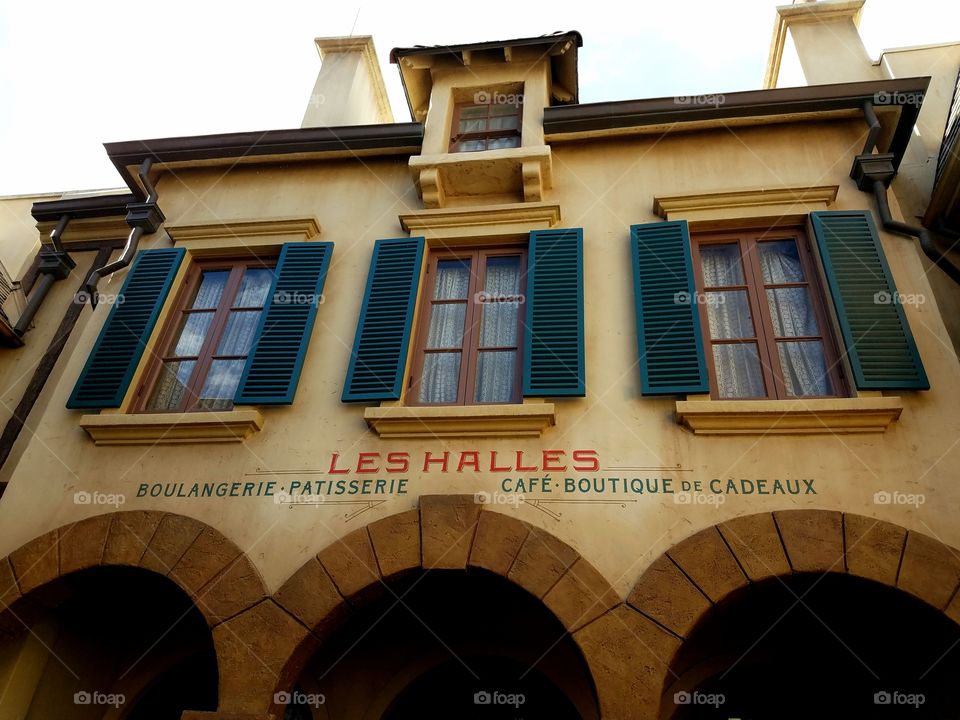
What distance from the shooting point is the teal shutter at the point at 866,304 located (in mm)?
5574

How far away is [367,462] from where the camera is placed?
5934mm

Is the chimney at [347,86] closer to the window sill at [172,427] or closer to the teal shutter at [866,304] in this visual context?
the window sill at [172,427]

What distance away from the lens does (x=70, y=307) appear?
8422 millimetres

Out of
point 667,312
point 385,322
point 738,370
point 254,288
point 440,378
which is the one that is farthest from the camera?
point 254,288

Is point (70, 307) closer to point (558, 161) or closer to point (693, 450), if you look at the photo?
point (558, 161)

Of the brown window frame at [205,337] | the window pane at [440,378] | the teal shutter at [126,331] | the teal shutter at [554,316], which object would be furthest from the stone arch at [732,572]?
the teal shutter at [126,331]

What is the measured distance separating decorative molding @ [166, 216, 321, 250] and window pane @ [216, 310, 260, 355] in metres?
0.86

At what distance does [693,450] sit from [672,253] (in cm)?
199

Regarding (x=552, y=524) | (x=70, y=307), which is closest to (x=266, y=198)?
(x=70, y=307)

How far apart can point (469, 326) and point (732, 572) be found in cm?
314

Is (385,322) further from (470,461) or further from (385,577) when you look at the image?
(385,577)

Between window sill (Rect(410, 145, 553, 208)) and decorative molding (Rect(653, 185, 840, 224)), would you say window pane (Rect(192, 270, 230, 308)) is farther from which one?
decorative molding (Rect(653, 185, 840, 224))

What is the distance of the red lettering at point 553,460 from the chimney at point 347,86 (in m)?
6.40

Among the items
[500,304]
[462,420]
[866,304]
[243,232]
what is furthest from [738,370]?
[243,232]
